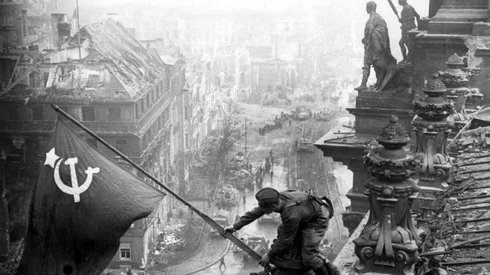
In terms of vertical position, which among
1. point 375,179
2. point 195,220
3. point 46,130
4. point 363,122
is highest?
point 375,179

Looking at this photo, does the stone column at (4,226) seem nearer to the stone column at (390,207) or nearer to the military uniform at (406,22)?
the military uniform at (406,22)

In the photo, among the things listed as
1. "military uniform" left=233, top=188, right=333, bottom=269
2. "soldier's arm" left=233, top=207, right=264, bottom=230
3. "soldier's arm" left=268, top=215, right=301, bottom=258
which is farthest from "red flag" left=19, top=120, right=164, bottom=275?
"military uniform" left=233, top=188, right=333, bottom=269

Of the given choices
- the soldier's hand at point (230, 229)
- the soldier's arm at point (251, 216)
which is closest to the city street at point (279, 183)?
the soldier's hand at point (230, 229)

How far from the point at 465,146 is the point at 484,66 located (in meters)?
3.94

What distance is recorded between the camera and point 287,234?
7.15 m

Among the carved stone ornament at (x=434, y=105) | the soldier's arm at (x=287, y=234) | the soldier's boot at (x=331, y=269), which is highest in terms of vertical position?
the carved stone ornament at (x=434, y=105)

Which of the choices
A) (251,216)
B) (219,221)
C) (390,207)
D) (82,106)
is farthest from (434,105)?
(219,221)

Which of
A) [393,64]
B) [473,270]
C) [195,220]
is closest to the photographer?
[473,270]

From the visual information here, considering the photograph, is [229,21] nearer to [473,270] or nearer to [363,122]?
[363,122]

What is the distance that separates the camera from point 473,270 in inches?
305

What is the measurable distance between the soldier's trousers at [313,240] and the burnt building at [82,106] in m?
26.7

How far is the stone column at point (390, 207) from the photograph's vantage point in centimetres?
689

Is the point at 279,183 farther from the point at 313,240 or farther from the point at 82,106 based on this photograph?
the point at 313,240

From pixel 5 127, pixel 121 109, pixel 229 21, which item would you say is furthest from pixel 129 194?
pixel 229 21
